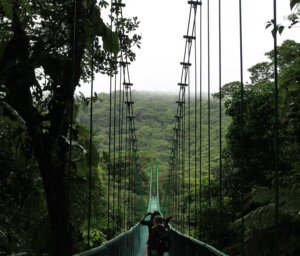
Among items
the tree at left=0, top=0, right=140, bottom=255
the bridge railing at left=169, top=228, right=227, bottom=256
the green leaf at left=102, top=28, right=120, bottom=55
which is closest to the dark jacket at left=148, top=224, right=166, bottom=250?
the bridge railing at left=169, top=228, right=227, bottom=256

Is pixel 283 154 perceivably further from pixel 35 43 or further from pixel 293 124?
pixel 35 43

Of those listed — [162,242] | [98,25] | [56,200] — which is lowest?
[162,242]

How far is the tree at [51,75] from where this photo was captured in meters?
3.35

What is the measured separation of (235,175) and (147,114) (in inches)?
1765

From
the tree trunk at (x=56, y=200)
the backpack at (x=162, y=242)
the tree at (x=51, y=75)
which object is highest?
the tree at (x=51, y=75)

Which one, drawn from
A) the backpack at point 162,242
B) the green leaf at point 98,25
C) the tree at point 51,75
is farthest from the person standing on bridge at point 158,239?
the green leaf at point 98,25

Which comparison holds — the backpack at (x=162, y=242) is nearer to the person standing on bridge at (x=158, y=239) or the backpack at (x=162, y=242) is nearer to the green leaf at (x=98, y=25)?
the person standing on bridge at (x=158, y=239)

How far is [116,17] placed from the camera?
483cm

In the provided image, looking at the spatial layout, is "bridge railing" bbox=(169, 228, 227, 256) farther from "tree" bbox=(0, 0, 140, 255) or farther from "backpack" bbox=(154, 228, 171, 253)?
"tree" bbox=(0, 0, 140, 255)

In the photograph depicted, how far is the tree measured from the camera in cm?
335

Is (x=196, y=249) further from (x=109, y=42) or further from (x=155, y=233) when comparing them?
(x=109, y=42)

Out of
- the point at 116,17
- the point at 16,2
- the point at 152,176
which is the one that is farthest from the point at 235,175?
the point at 152,176

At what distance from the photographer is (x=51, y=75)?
12.0 feet

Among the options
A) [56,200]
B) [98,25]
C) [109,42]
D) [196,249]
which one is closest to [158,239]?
[196,249]
